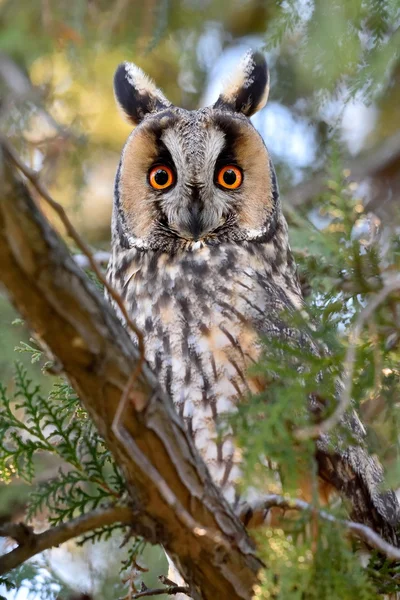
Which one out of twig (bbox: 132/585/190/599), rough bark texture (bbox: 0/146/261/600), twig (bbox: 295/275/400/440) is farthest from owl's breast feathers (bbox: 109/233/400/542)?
twig (bbox: 295/275/400/440)

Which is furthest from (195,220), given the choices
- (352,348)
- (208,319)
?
(352,348)

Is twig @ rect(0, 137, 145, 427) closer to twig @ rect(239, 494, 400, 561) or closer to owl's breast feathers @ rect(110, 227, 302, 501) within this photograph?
twig @ rect(239, 494, 400, 561)

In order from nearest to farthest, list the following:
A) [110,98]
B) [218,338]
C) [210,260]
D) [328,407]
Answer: [328,407] < [218,338] < [210,260] < [110,98]

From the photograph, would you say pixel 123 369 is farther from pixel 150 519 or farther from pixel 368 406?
pixel 368 406

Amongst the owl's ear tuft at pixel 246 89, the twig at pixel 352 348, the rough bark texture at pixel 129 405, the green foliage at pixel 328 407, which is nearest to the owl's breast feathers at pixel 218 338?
the green foliage at pixel 328 407

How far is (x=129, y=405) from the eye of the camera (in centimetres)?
138

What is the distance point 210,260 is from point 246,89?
844 mm

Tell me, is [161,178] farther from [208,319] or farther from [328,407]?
[328,407]

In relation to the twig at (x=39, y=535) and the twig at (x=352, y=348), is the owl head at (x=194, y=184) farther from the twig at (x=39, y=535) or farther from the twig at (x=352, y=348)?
the twig at (x=39, y=535)

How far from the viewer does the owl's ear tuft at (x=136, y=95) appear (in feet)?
9.63

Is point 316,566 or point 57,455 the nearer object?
point 316,566

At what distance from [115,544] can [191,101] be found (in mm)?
2596

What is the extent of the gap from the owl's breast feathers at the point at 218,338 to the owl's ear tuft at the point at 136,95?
0.72 meters

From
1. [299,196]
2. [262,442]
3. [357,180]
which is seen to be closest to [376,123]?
[357,180]
